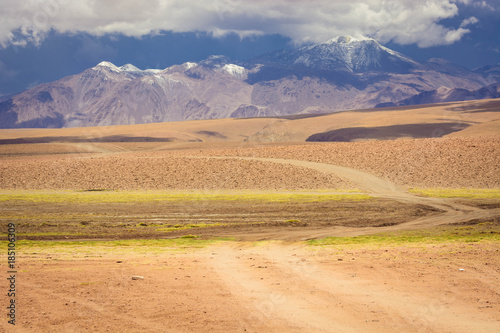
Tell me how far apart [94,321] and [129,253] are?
269 inches

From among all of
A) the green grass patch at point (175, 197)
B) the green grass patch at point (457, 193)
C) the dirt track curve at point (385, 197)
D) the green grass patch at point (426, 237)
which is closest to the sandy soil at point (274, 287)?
the dirt track curve at point (385, 197)

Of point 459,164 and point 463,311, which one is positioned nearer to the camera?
point 463,311

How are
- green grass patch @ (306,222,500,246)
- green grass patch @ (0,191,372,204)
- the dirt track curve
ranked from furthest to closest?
green grass patch @ (0,191,372,204)
the dirt track curve
green grass patch @ (306,222,500,246)

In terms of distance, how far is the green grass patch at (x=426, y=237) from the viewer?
2053 centimetres

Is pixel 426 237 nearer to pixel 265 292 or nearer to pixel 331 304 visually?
pixel 331 304

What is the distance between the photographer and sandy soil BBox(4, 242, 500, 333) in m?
11.5

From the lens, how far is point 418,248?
19047 millimetres

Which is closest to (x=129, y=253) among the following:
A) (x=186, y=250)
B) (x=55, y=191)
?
(x=186, y=250)

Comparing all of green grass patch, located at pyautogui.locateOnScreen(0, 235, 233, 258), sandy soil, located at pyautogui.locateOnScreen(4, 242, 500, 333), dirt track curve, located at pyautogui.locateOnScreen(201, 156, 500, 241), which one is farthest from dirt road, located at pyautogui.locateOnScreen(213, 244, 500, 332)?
dirt track curve, located at pyautogui.locateOnScreen(201, 156, 500, 241)

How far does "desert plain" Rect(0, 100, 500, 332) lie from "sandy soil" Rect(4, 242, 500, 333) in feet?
0.17

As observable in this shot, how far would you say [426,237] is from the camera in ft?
71.6

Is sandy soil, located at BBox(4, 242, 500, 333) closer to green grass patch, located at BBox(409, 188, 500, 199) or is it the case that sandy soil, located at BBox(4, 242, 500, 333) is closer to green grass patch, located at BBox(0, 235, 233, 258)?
green grass patch, located at BBox(0, 235, 233, 258)

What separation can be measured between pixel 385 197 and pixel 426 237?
49.6 feet

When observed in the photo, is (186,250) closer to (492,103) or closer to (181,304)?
(181,304)
